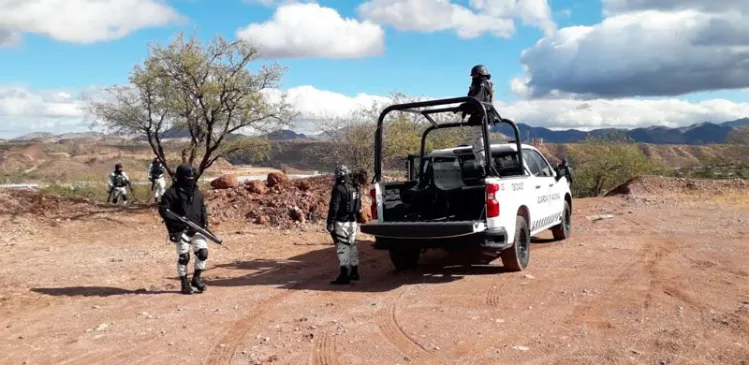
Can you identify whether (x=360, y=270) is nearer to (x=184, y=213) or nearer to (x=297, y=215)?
(x=184, y=213)

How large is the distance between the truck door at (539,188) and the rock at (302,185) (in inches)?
358

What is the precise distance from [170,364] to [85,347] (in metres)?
1.11

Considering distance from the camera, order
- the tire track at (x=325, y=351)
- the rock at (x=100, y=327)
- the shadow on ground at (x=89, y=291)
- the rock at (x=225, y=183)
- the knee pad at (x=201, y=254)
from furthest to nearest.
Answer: the rock at (x=225, y=183) → the shadow on ground at (x=89, y=291) → the knee pad at (x=201, y=254) → the rock at (x=100, y=327) → the tire track at (x=325, y=351)

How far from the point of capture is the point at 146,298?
797cm

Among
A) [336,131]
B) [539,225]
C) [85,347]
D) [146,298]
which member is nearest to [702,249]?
[539,225]

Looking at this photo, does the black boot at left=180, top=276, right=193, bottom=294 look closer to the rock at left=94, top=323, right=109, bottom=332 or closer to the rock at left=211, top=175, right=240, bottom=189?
the rock at left=94, top=323, right=109, bottom=332

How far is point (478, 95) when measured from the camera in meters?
9.16

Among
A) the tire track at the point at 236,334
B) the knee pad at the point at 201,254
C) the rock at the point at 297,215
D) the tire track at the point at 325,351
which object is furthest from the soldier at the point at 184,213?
the rock at the point at 297,215

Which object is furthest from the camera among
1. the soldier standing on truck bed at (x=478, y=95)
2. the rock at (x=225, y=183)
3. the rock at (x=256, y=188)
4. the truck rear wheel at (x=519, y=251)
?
the rock at (x=225, y=183)

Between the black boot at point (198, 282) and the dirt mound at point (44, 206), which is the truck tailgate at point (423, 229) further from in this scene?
the dirt mound at point (44, 206)

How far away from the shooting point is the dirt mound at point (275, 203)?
1586 centimetres

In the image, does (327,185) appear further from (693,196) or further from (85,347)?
(85,347)

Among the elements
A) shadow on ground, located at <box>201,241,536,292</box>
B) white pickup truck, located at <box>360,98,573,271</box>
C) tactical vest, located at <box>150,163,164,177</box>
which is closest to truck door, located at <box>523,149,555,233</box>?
white pickup truck, located at <box>360,98,573,271</box>

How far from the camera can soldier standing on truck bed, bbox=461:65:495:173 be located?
919 cm
